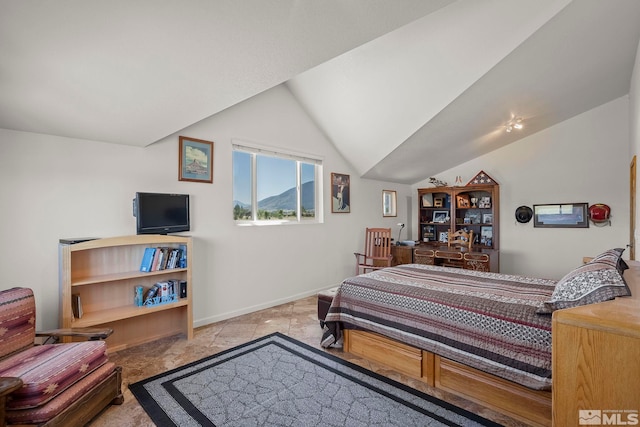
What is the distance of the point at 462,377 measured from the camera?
2.01 metres

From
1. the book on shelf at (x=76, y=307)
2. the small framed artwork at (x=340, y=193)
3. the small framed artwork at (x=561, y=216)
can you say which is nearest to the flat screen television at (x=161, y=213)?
the book on shelf at (x=76, y=307)

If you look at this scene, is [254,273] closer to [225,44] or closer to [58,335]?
[58,335]

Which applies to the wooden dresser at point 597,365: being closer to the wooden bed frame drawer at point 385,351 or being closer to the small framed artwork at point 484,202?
the wooden bed frame drawer at point 385,351

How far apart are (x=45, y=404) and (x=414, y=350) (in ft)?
7.47

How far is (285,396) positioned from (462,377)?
1.24 m

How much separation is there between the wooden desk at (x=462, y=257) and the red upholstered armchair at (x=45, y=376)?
426 centimetres

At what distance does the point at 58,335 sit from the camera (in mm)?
1992

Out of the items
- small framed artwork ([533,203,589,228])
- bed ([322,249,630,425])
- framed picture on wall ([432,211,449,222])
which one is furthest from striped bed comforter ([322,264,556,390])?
framed picture on wall ([432,211,449,222])

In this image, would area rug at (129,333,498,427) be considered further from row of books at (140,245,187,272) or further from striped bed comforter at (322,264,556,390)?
row of books at (140,245,187,272)

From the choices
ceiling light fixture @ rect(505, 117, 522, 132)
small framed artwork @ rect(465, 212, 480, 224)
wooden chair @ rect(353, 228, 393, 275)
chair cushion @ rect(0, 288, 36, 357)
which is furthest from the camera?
small framed artwork @ rect(465, 212, 480, 224)

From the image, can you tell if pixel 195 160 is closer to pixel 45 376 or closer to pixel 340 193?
pixel 45 376

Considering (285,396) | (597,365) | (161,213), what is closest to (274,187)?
(161,213)

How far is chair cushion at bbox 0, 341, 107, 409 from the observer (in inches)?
58.5

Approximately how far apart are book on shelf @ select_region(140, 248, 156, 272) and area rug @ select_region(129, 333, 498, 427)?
3.24 feet
